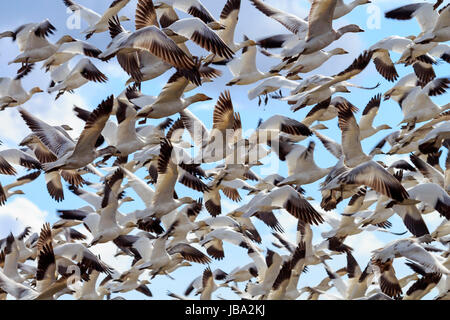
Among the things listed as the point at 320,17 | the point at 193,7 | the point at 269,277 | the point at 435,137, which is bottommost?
the point at 269,277

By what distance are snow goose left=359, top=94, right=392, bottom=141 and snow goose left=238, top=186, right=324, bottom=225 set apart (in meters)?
4.78

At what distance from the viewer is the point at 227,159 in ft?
59.7

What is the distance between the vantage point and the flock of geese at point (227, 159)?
15.8 m

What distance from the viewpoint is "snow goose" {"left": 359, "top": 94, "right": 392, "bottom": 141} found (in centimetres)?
2030

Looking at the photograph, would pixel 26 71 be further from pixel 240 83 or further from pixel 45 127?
pixel 240 83

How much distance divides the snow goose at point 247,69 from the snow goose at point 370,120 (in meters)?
2.21

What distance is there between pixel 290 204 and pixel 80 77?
20.7 feet

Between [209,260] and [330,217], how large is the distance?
2968 mm

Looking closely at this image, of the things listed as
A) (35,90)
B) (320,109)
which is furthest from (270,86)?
(35,90)

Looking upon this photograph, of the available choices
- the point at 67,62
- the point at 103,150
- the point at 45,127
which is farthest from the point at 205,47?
the point at 67,62

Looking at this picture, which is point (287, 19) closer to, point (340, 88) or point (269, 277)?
point (340, 88)

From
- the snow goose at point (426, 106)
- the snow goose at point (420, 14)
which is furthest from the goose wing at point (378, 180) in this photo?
the snow goose at point (420, 14)
